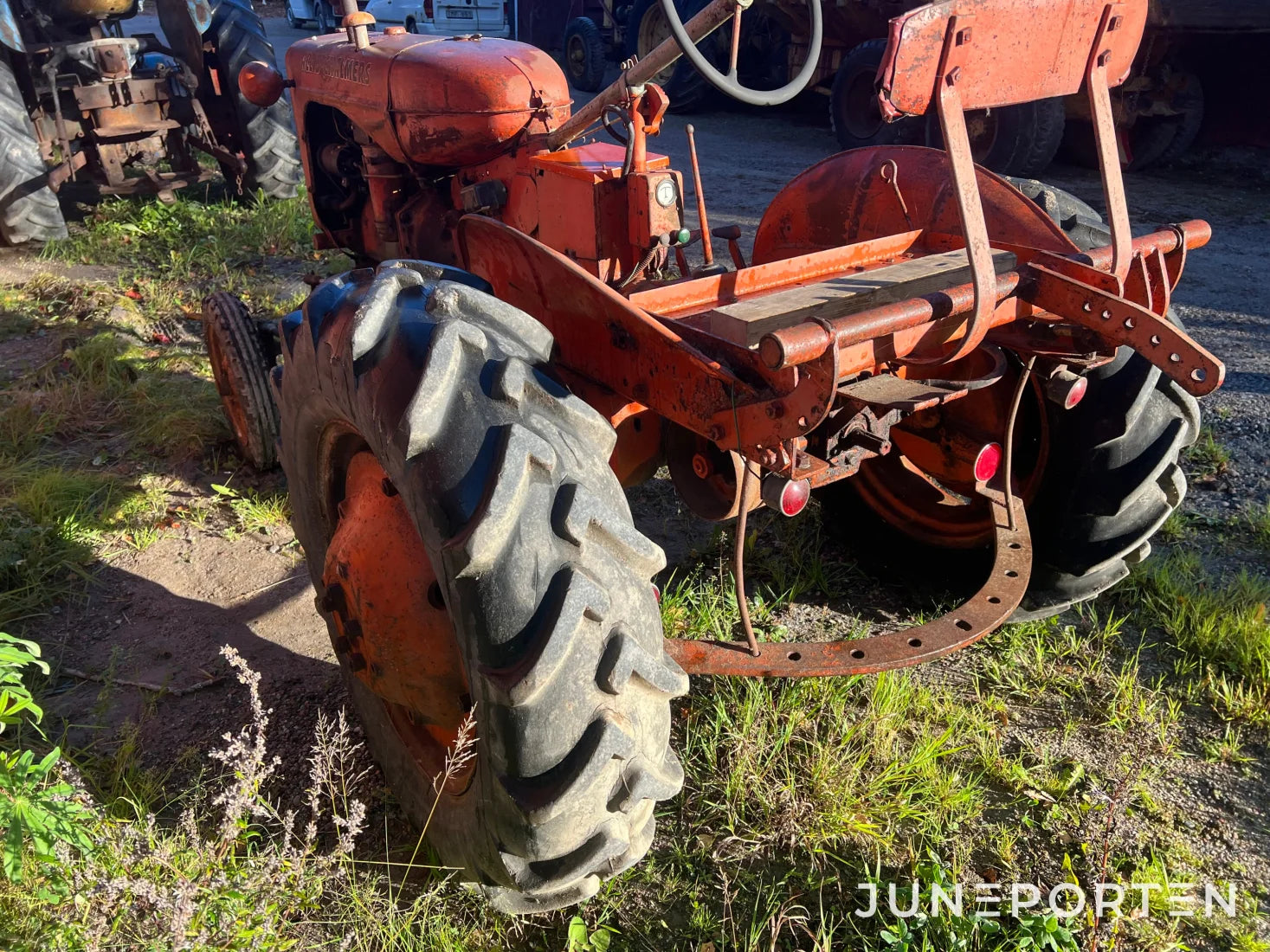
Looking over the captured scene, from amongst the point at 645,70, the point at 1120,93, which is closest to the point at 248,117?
the point at 645,70

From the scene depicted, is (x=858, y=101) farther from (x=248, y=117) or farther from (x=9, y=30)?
(x=9, y=30)

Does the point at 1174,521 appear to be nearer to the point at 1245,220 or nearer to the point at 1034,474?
the point at 1034,474

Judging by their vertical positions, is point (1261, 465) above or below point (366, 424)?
below

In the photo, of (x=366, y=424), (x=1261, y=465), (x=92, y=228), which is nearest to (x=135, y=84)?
(x=92, y=228)

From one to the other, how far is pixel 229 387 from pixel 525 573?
2.66 meters

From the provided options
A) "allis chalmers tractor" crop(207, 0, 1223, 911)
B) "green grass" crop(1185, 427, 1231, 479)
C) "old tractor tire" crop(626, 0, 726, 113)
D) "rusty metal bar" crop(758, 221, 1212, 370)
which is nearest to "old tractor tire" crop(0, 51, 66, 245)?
"allis chalmers tractor" crop(207, 0, 1223, 911)

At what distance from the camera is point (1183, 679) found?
8.98ft

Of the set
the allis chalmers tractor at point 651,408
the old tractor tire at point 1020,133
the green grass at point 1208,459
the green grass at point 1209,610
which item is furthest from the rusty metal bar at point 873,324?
the old tractor tire at point 1020,133

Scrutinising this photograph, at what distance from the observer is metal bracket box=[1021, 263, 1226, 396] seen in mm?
1669

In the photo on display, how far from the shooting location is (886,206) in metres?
2.55

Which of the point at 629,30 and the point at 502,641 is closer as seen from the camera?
the point at 502,641

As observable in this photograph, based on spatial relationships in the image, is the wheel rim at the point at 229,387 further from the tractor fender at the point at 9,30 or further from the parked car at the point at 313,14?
the parked car at the point at 313,14

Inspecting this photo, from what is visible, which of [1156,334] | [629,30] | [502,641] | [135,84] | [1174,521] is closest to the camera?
[502,641]

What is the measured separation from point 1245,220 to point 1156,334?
6.87 m
